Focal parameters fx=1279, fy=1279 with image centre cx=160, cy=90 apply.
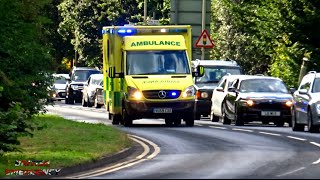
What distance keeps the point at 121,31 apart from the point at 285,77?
14.6 m

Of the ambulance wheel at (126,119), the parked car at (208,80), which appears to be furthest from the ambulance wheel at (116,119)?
the parked car at (208,80)

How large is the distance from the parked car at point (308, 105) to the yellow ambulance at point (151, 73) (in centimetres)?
337

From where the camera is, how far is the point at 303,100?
33.0 m

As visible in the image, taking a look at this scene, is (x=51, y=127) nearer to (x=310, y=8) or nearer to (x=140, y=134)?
(x=140, y=134)

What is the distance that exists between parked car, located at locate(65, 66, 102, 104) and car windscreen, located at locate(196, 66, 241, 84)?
24926mm

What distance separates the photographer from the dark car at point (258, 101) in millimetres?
37062

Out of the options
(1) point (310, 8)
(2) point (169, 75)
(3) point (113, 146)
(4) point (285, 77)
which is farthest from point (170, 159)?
(4) point (285, 77)

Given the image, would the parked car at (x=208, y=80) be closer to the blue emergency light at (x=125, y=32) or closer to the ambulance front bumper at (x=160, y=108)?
the blue emergency light at (x=125, y=32)

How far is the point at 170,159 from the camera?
22734mm

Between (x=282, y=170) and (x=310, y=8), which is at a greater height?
(x=310, y=8)

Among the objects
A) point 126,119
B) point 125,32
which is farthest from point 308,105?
point 125,32

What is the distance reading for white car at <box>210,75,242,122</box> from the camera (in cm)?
3975

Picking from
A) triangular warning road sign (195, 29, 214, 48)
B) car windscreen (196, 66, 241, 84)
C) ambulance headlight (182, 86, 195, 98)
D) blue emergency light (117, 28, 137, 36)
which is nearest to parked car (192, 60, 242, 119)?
car windscreen (196, 66, 241, 84)

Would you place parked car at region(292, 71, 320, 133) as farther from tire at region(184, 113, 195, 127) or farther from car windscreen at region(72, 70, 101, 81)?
car windscreen at region(72, 70, 101, 81)
